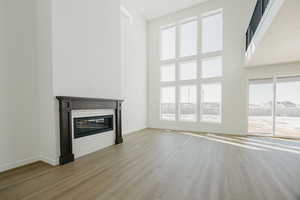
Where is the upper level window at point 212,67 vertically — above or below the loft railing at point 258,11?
below

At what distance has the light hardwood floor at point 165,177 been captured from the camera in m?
1.86

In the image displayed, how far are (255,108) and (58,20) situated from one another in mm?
6448

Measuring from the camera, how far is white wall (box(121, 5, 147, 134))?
568cm

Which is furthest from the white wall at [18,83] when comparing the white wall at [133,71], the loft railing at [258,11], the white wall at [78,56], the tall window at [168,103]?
the tall window at [168,103]

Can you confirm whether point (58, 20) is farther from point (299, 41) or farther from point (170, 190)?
point (299, 41)

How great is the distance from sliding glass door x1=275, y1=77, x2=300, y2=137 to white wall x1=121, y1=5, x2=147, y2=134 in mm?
5152

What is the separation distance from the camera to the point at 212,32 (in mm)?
5848

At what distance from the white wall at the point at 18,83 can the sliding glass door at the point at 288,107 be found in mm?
7197

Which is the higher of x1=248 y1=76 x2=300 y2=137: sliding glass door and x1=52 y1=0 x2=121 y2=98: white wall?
x1=52 y1=0 x2=121 y2=98: white wall

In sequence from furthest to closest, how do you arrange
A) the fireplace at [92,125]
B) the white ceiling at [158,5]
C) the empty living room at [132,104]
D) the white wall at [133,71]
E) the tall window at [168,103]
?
the tall window at [168,103], the white ceiling at [158,5], the white wall at [133,71], the fireplace at [92,125], the empty living room at [132,104]

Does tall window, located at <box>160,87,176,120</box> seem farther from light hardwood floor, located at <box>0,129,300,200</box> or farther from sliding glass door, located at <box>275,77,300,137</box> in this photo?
sliding glass door, located at <box>275,77,300,137</box>

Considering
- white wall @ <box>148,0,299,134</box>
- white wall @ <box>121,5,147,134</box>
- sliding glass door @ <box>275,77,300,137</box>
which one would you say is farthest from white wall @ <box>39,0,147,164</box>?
sliding glass door @ <box>275,77,300,137</box>

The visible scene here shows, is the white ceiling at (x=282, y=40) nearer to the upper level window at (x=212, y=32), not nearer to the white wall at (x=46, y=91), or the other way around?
the upper level window at (x=212, y=32)

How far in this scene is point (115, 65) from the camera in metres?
4.32
